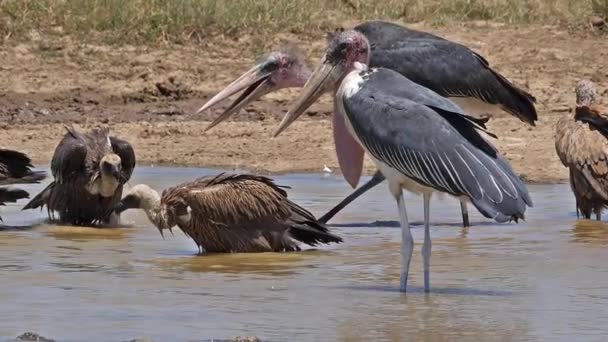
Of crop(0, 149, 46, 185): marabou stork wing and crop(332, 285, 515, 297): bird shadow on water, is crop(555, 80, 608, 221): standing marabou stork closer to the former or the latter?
crop(332, 285, 515, 297): bird shadow on water

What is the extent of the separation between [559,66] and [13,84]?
4826 millimetres

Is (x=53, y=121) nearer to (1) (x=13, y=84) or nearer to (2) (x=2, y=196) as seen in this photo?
(1) (x=13, y=84)

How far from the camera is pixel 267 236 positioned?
879cm

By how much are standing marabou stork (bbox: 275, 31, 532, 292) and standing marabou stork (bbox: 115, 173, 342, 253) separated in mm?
1184

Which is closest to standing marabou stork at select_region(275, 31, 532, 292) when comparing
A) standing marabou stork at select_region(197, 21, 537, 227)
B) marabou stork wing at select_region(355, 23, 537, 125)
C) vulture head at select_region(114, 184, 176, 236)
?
vulture head at select_region(114, 184, 176, 236)

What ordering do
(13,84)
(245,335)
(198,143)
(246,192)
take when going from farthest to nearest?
(13,84)
(198,143)
(246,192)
(245,335)

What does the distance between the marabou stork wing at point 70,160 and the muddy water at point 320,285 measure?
0.32 m

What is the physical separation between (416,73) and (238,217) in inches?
86.7

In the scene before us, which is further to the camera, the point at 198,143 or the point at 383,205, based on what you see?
the point at 198,143

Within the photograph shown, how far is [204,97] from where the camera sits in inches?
559

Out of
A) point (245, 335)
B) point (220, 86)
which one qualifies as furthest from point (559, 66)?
point (245, 335)

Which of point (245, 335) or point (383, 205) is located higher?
point (245, 335)

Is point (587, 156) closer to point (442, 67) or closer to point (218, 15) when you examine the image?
point (442, 67)

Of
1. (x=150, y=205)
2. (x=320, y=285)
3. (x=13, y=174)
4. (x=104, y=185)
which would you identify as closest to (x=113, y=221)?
(x=104, y=185)
